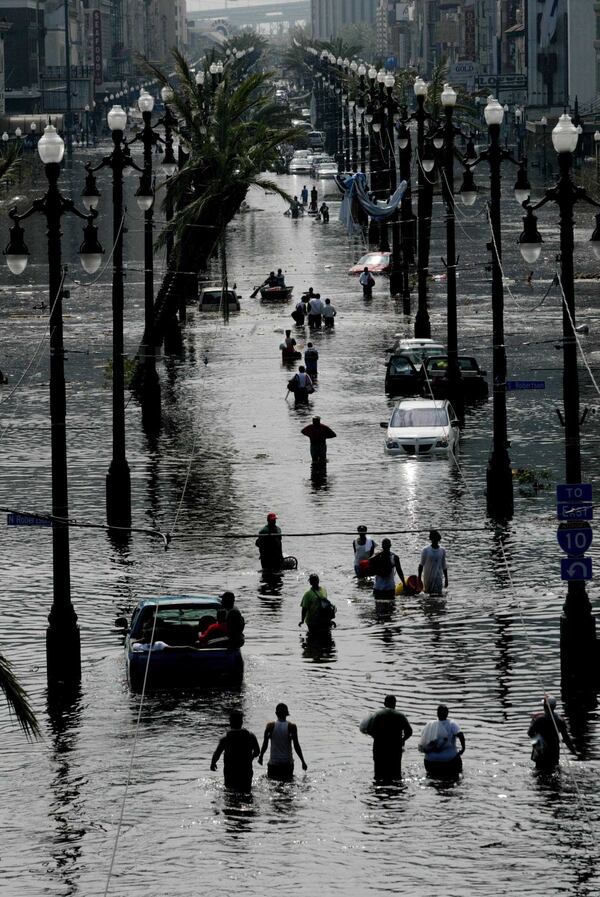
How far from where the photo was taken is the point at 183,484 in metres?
38.9

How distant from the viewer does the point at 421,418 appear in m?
42.6

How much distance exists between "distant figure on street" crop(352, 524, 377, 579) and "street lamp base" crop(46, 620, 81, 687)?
6208 millimetres

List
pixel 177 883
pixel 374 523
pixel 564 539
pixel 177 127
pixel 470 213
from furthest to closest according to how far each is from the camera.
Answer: pixel 470 213, pixel 177 127, pixel 374 523, pixel 564 539, pixel 177 883

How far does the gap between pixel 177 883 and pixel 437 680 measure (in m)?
7.22

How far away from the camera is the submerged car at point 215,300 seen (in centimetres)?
7081

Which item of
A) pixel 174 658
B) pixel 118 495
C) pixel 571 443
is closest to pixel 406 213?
pixel 118 495

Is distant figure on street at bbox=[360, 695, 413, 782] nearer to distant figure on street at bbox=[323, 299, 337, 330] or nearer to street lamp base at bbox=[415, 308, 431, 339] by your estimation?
street lamp base at bbox=[415, 308, 431, 339]

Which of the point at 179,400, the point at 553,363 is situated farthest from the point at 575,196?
the point at 553,363

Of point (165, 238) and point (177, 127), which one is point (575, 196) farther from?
point (177, 127)

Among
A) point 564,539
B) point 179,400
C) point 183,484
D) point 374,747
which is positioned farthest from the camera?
point 179,400

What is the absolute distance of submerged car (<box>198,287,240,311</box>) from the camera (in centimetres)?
7081

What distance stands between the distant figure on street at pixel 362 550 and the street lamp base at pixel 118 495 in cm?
570

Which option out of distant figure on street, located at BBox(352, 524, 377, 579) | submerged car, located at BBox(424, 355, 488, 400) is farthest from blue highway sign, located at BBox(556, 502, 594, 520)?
submerged car, located at BBox(424, 355, 488, 400)

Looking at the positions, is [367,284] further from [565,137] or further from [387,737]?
[387,737]
